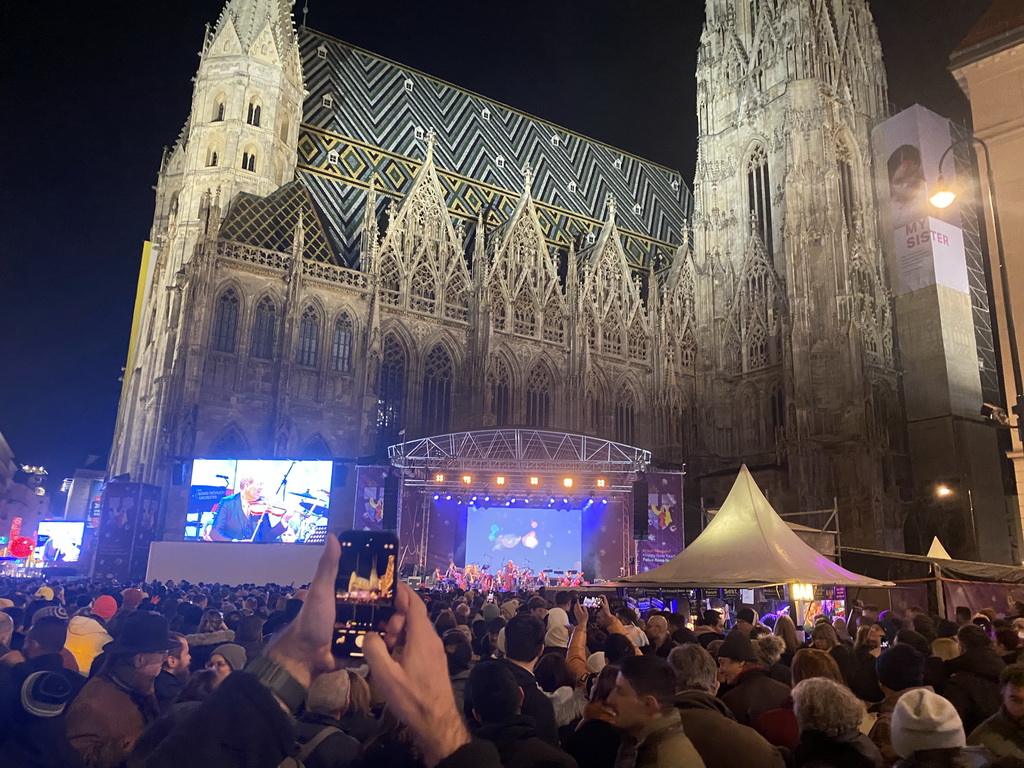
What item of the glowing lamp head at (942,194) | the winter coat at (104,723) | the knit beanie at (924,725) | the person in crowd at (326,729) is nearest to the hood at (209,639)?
the winter coat at (104,723)

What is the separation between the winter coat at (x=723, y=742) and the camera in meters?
3.19

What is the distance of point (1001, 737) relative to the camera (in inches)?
151

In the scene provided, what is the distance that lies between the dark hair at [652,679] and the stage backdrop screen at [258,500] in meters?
23.1

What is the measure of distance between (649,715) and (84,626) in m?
5.86

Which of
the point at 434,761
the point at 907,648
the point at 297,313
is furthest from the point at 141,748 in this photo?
the point at 297,313

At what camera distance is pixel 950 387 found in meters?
36.9

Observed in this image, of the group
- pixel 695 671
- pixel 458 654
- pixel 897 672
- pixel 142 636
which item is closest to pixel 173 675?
pixel 142 636

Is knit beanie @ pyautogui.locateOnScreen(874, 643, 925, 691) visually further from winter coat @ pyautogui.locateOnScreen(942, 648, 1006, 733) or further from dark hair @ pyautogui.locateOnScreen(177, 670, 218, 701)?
dark hair @ pyautogui.locateOnScreen(177, 670, 218, 701)

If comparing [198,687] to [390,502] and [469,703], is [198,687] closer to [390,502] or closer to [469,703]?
[469,703]

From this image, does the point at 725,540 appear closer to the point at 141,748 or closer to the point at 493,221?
the point at 141,748

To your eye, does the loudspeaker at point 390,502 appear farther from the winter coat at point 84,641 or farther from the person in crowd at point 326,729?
the person in crowd at point 326,729

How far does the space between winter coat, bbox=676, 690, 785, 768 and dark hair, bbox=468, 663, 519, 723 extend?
864 mm

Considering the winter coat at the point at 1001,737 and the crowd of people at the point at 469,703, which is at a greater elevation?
the crowd of people at the point at 469,703

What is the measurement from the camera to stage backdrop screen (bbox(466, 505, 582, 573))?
2980cm
